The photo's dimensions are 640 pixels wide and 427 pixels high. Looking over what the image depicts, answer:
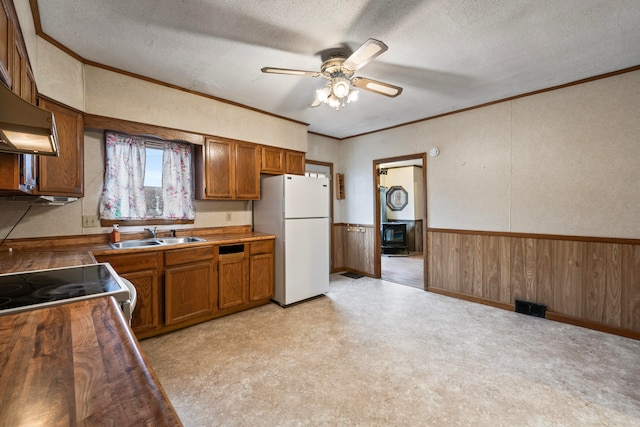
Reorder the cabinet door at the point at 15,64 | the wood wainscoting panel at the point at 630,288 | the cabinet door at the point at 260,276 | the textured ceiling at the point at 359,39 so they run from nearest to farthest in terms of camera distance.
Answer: the cabinet door at the point at 15,64 < the textured ceiling at the point at 359,39 < the wood wainscoting panel at the point at 630,288 < the cabinet door at the point at 260,276

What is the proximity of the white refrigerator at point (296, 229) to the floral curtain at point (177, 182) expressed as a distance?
0.89 meters

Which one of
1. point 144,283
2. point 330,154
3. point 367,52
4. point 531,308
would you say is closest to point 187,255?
point 144,283

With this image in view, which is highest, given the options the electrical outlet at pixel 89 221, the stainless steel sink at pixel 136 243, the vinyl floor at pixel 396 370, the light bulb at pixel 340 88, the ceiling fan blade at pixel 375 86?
the ceiling fan blade at pixel 375 86

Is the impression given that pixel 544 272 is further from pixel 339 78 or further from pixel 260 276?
pixel 260 276

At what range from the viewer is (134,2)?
1.82 meters

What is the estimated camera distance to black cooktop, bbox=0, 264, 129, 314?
1.13 m

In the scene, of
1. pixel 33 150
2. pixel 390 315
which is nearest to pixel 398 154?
pixel 390 315

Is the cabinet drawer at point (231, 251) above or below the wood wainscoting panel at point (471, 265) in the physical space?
above

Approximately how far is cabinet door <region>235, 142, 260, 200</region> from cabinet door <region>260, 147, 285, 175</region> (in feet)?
0.31

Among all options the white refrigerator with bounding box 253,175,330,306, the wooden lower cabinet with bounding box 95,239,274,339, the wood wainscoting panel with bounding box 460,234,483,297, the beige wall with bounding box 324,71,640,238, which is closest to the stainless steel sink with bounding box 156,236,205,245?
the wooden lower cabinet with bounding box 95,239,274,339

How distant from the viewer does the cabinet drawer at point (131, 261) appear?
7.81 ft

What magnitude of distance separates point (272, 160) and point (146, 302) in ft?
7.28

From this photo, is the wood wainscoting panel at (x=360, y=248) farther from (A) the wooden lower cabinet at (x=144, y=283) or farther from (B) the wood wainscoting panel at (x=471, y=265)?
(A) the wooden lower cabinet at (x=144, y=283)

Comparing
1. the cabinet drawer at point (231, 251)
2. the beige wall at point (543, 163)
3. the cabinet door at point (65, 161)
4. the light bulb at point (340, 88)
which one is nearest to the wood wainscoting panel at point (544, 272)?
the beige wall at point (543, 163)
